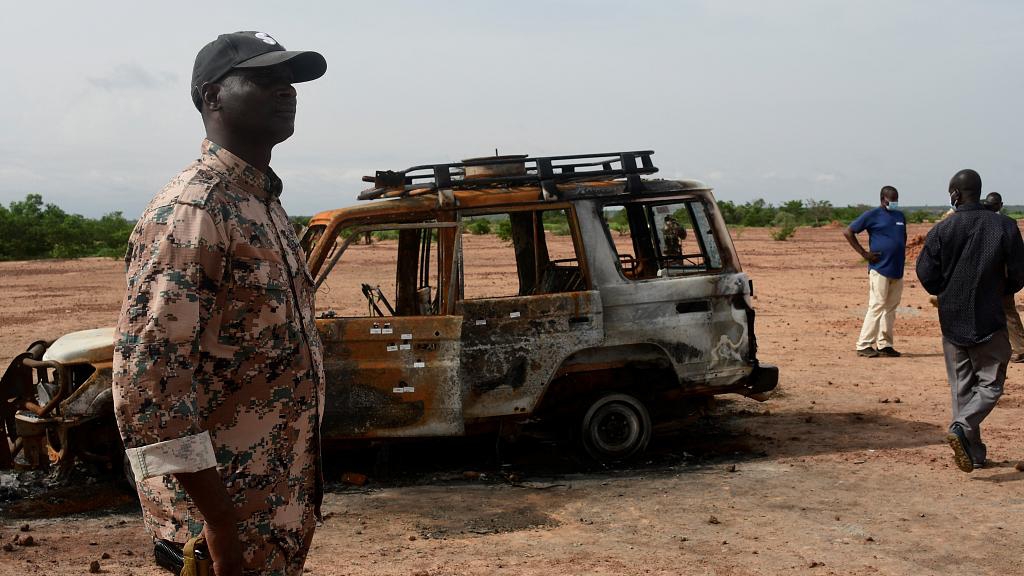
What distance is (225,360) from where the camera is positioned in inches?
93.0

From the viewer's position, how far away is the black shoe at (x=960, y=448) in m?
6.78

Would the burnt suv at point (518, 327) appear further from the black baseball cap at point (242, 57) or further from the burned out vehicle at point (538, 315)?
the black baseball cap at point (242, 57)

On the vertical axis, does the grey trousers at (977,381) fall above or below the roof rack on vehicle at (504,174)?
below

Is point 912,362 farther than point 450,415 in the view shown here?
Yes

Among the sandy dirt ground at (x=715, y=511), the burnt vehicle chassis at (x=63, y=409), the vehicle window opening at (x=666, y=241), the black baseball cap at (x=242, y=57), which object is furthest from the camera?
the vehicle window opening at (x=666, y=241)

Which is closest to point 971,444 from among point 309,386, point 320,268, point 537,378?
point 537,378

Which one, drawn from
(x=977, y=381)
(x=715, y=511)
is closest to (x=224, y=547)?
(x=715, y=511)

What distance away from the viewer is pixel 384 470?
7.19m

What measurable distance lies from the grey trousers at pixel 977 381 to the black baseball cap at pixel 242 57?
5717 mm

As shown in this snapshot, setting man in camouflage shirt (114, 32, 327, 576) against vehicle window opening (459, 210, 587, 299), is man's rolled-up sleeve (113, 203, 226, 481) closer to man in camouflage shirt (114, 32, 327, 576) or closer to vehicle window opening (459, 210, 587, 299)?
man in camouflage shirt (114, 32, 327, 576)

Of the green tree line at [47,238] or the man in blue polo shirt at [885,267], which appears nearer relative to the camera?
the man in blue polo shirt at [885,267]

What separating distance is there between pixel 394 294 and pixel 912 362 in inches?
270

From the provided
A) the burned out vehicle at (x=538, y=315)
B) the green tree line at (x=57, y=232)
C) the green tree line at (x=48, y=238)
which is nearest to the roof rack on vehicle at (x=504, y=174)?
the burned out vehicle at (x=538, y=315)

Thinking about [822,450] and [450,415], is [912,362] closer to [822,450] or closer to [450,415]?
[822,450]
